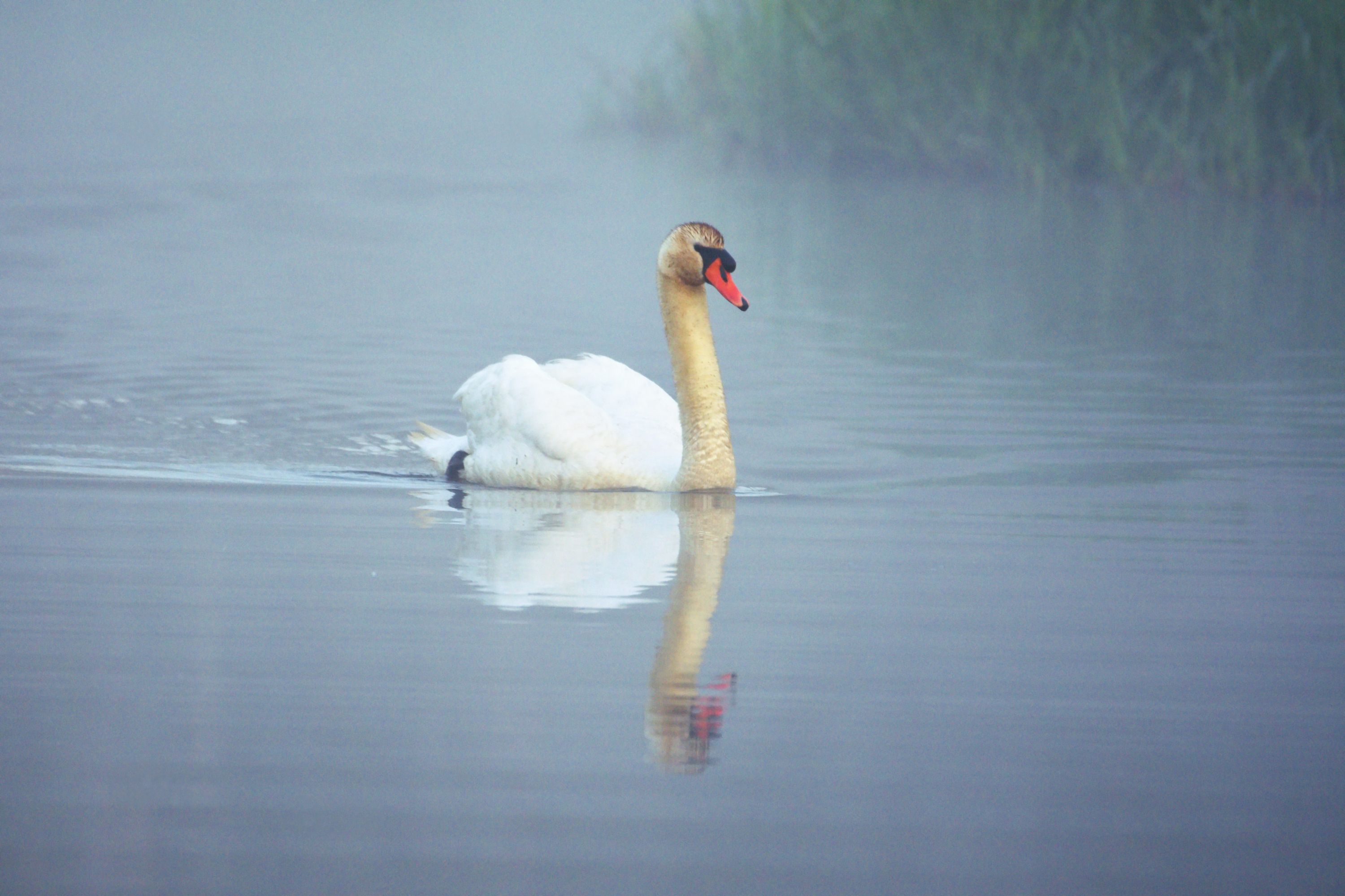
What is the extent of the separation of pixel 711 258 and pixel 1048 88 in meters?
15.4

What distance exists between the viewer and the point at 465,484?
7938 millimetres

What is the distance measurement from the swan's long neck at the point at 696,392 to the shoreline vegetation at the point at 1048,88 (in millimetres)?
12382

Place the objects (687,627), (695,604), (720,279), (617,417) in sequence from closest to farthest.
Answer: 1. (687,627)
2. (695,604)
3. (720,279)
4. (617,417)

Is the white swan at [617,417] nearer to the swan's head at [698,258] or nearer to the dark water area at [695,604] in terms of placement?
the swan's head at [698,258]

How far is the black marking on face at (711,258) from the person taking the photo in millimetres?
7738

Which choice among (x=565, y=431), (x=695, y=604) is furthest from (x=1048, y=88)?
(x=695, y=604)

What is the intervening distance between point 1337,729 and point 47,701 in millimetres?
2626

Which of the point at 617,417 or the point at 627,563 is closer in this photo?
the point at 627,563

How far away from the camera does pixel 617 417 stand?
7949mm

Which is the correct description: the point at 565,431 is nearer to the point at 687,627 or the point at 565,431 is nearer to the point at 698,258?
the point at 698,258

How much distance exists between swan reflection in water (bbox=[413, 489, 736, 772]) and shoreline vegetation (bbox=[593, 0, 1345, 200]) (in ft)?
43.6

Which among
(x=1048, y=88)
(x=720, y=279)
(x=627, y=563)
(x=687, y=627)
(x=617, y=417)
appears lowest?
(x=687, y=627)

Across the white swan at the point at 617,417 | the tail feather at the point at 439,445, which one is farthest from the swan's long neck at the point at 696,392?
the tail feather at the point at 439,445

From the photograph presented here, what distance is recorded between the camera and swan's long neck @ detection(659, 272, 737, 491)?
7.50 metres
